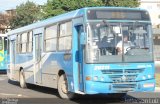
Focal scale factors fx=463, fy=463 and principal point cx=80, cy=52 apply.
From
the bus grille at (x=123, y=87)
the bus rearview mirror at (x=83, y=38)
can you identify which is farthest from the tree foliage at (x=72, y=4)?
the bus grille at (x=123, y=87)

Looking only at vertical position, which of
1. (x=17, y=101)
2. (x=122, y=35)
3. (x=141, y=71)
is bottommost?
(x=17, y=101)

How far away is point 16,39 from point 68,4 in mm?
27033

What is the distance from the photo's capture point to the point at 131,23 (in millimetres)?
14031

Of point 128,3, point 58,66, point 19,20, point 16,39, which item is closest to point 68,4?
point 128,3

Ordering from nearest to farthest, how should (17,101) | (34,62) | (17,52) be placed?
(17,101) < (34,62) < (17,52)

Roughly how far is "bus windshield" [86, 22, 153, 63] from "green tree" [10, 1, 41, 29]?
5280 centimetres

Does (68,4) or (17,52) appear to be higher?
(68,4)

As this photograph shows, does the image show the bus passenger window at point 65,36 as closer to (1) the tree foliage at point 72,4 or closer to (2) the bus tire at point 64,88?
(2) the bus tire at point 64,88

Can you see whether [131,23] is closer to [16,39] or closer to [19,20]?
[16,39]

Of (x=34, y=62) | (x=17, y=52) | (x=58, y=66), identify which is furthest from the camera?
(x=17, y=52)

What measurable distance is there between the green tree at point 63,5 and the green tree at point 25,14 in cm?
1673

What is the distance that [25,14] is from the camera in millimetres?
67000

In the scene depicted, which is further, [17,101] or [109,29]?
[17,101]

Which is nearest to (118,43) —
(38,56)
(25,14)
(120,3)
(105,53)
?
(105,53)
